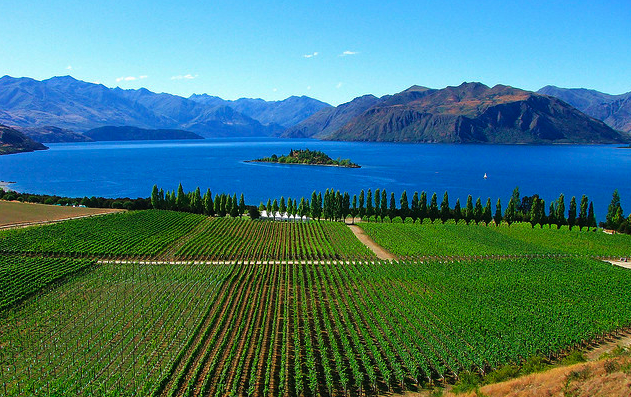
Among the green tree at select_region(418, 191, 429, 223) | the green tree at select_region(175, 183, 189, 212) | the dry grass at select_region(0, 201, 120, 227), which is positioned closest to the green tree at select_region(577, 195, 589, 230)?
the green tree at select_region(418, 191, 429, 223)

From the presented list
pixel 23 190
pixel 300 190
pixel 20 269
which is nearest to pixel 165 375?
pixel 20 269

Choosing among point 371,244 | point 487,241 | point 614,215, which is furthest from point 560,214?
point 371,244

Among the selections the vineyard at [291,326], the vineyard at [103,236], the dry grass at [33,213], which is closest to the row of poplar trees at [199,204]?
the dry grass at [33,213]

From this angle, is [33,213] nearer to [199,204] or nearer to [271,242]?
[199,204]

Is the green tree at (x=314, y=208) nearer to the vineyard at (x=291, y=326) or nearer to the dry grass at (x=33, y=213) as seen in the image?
the dry grass at (x=33, y=213)

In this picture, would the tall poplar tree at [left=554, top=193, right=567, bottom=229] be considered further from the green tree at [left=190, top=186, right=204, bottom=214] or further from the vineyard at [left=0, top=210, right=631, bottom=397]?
the green tree at [left=190, top=186, right=204, bottom=214]
